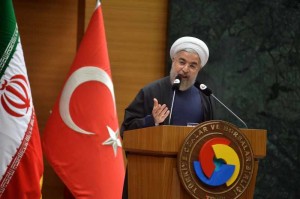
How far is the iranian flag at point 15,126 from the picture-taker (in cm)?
385

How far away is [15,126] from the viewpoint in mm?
3881

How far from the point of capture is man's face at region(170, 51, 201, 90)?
3.69m

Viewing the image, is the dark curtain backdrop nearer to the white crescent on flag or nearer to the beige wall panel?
the beige wall panel

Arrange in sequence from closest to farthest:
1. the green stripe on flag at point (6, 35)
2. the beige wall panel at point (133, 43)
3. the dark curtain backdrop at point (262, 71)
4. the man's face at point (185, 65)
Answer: the man's face at point (185, 65)
the green stripe on flag at point (6, 35)
the beige wall panel at point (133, 43)
the dark curtain backdrop at point (262, 71)

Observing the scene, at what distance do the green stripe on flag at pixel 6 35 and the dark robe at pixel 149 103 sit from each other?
90 centimetres

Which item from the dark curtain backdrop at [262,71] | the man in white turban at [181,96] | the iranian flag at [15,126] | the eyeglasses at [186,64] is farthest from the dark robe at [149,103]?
the dark curtain backdrop at [262,71]

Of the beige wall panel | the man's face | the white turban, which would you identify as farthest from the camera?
the beige wall panel

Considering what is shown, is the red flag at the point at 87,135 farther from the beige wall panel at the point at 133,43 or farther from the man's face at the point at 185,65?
the man's face at the point at 185,65

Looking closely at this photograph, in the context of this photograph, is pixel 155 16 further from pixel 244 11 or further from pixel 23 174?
pixel 23 174

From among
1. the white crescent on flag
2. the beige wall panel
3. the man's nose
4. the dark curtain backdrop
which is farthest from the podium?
the dark curtain backdrop

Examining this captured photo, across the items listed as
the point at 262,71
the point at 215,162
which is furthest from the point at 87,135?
the point at 262,71

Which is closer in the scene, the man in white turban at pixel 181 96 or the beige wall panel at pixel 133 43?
the man in white turban at pixel 181 96

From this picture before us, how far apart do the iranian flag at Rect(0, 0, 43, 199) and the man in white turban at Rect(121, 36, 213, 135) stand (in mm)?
735

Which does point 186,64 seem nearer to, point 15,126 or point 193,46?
point 193,46
